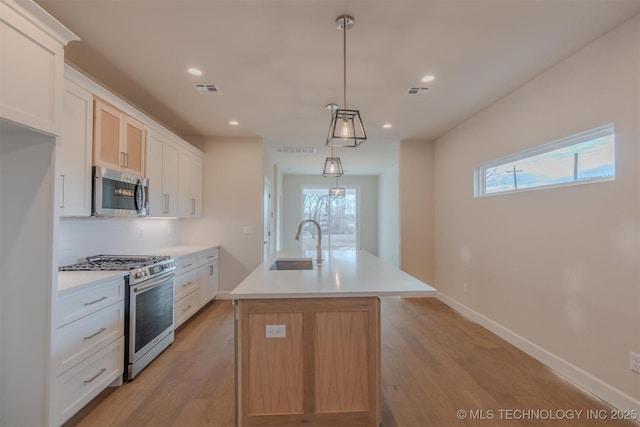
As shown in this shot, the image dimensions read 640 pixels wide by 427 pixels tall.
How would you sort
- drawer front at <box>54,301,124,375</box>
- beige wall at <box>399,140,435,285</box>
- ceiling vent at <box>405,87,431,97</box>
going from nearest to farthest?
drawer front at <box>54,301,124,375</box>
ceiling vent at <box>405,87,431,97</box>
beige wall at <box>399,140,435,285</box>

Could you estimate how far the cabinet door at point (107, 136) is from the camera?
241cm

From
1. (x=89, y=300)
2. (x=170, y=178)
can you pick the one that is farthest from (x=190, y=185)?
(x=89, y=300)

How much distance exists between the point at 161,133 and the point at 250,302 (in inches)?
105

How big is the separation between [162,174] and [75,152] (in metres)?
1.32

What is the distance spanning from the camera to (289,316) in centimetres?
178

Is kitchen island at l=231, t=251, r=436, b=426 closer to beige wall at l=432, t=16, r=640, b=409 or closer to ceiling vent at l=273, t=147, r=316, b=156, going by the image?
beige wall at l=432, t=16, r=640, b=409

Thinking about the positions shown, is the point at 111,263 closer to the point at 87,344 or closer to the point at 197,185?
the point at 87,344

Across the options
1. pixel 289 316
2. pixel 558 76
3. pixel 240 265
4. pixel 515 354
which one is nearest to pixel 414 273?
pixel 515 354

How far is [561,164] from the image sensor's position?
2.64 m

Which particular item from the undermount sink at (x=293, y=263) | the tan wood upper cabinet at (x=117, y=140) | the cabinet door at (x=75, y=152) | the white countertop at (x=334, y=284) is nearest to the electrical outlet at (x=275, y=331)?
the white countertop at (x=334, y=284)

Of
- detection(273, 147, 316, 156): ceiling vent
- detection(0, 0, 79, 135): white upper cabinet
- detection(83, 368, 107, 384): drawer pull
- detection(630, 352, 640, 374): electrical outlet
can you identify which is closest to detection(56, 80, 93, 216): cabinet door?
detection(0, 0, 79, 135): white upper cabinet

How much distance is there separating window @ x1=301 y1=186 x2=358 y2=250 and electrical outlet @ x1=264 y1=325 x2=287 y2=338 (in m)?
7.25

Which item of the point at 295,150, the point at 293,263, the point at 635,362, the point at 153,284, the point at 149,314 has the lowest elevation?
the point at 635,362

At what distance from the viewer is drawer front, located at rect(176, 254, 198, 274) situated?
134 inches
